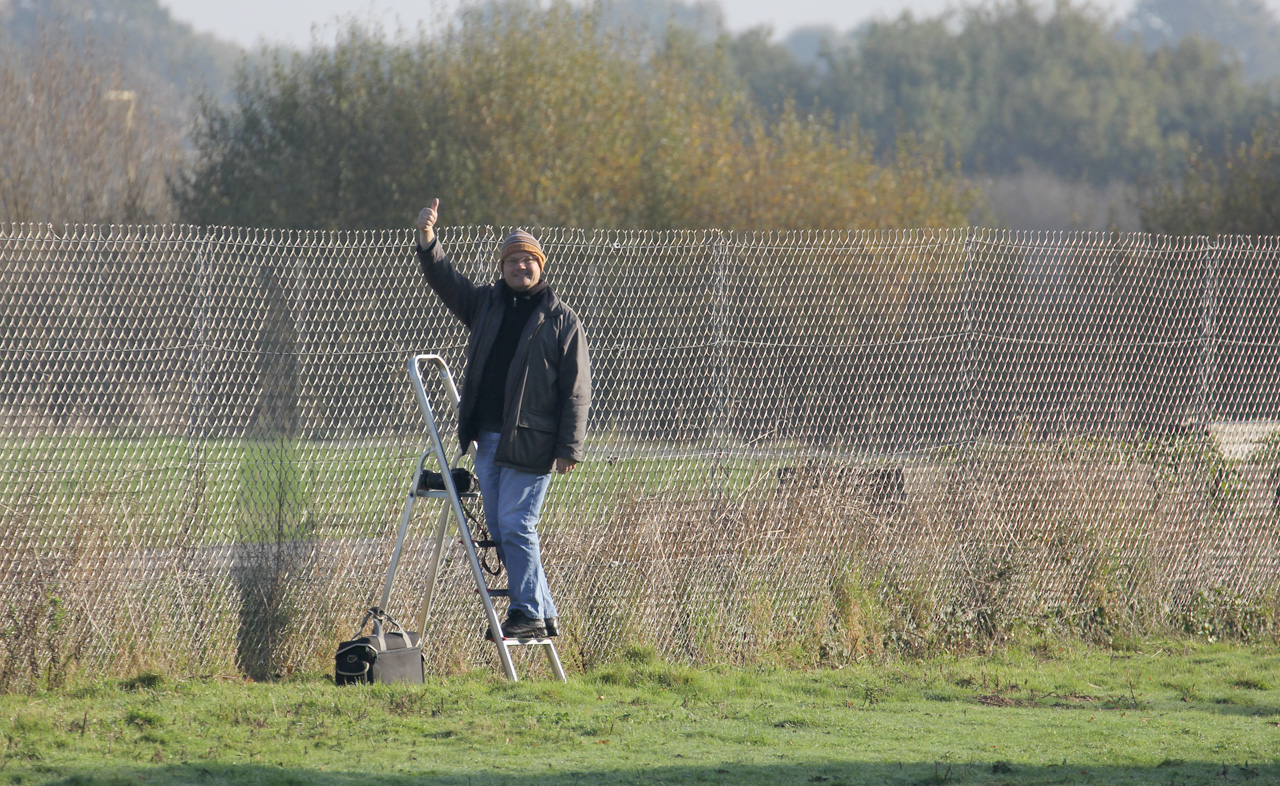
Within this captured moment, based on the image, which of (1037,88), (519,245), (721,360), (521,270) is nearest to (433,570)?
(521,270)

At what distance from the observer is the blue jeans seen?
5.32 meters

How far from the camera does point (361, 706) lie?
5094 mm

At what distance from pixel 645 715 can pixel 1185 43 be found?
61.5m

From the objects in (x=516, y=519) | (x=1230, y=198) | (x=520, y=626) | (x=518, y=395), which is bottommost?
(x=520, y=626)

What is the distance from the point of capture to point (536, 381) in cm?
528

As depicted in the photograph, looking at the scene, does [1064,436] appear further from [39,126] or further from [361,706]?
[39,126]

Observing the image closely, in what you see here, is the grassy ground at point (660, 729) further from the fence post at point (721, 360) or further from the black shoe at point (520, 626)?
the fence post at point (721, 360)

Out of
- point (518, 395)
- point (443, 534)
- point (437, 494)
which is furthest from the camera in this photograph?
point (443, 534)

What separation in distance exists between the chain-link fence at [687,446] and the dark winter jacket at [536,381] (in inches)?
31.5

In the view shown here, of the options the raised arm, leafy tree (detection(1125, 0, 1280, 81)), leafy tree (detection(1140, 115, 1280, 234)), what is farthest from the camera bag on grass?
leafy tree (detection(1125, 0, 1280, 81))

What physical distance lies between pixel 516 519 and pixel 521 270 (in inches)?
43.2

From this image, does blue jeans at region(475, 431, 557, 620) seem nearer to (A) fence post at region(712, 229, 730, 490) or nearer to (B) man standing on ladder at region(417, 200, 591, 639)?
(B) man standing on ladder at region(417, 200, 591, 639)

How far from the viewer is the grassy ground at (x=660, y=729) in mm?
4488

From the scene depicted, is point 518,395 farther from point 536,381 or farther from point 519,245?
point 519,245
